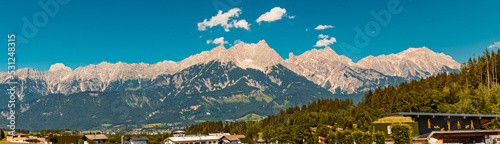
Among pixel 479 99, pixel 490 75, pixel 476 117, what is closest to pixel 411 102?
pixel 479 99

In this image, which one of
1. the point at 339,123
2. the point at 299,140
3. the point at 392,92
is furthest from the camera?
the point at 392,92

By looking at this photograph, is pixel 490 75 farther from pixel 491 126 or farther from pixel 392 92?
pixel 491 126

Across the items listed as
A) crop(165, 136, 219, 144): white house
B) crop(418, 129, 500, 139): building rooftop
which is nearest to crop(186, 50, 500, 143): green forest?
crop(418, 129, 500, 139): building rooftop

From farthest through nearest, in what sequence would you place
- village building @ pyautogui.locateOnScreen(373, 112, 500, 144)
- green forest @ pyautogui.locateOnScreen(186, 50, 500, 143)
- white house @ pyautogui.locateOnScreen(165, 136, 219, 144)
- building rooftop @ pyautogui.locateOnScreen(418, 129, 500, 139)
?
white house @ pyautogui.locateOnScreen(165, 136, 219, 144)
green forest @ pyautogui.locateOnScreen(186, 50, 500, 143)
village building @ pyautogui.locateOnScreen(373, 112, 500, 144)
building rooftop @ pyautogui.locateOnScreen(418, 129, 500, 139)

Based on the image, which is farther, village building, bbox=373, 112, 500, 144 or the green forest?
the green forest

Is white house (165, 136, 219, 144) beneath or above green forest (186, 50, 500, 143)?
beneath

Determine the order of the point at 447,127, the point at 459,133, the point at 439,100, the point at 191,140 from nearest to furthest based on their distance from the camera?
1. the point at 459,133
2. the point at 447,127
3. the point at 439,100
4. the point at 191,140

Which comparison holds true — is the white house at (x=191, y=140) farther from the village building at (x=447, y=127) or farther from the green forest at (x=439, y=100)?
the village building at (x=447, y=127)

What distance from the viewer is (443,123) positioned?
251ft

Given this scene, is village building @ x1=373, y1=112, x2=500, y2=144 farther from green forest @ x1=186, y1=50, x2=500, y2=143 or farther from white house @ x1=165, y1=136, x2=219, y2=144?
white house @ x1=165, y1=136, x2=219, y2=144

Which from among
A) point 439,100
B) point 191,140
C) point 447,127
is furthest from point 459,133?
point 191,140

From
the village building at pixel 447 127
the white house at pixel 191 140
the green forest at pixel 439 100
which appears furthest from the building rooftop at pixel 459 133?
the white house at pixel 191 140

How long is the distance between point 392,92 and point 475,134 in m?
89.5

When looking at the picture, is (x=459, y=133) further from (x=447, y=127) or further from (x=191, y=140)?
(x=191, y=140)
